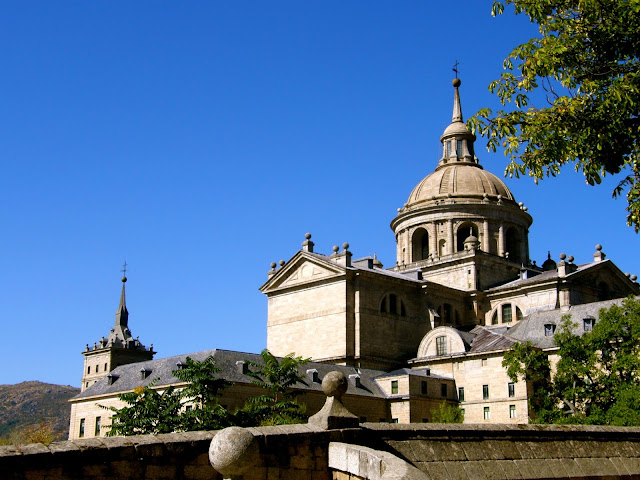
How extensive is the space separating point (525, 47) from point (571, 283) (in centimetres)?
Answer: 4061

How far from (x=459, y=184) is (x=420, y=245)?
5.61 m

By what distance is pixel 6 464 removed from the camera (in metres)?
8.88

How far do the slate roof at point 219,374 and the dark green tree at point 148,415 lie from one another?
6886mm

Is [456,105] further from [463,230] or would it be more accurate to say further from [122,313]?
[122,313]

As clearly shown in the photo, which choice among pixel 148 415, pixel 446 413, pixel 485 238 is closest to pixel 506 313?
pixel 485 238

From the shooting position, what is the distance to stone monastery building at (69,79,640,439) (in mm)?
46875

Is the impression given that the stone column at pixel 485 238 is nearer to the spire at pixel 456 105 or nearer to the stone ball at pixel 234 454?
the spire at pixel 456 105

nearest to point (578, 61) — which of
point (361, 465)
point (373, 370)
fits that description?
point (361, 465)

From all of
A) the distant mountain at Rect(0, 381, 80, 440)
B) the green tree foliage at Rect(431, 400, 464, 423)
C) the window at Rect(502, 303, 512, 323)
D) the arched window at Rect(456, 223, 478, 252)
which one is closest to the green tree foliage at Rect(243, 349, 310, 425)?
the green tree foliage at Rect(431, 400, 464, 423)

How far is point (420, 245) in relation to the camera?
6381 cm

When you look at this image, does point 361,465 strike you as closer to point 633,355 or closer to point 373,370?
point 633,355

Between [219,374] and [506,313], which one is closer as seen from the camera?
[219,374]

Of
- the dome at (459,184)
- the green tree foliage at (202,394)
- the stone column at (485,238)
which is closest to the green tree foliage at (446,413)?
the green tree foliage at (202,394)

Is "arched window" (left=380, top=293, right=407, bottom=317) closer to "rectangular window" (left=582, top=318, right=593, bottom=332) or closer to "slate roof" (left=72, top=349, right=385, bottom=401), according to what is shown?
"slate roof" (left=72, top=349, right=385, bottom=401)
